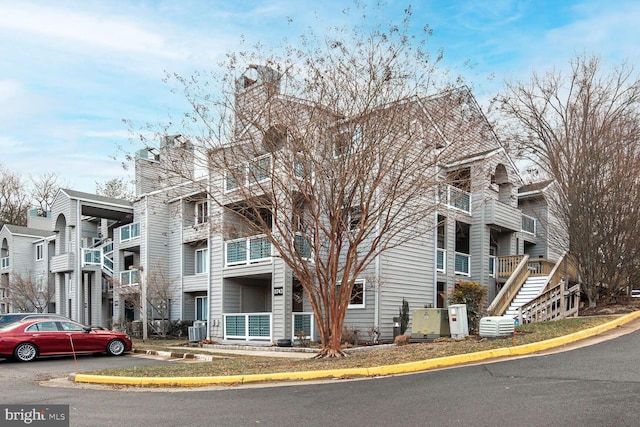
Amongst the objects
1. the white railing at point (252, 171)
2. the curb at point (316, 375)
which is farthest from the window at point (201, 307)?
the curb at point (316, 375)

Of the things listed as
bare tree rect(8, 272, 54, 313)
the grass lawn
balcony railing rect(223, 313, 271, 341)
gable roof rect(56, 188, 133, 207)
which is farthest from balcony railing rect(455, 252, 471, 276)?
bare tree rect(8, 272, 54, 313)

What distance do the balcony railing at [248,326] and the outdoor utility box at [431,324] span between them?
6.28 m

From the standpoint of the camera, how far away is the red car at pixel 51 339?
18.0 m

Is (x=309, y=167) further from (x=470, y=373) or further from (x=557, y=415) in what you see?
(x=557, y=415)

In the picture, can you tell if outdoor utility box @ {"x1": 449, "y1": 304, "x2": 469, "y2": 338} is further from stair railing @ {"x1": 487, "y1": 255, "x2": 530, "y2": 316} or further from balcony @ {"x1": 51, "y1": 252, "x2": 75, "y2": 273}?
balcony @ {"x1": 51, "y1": 252, "x2": 75, "y2": 273}

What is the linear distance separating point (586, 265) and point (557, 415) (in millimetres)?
17582

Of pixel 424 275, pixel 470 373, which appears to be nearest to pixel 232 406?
pixel 470 373

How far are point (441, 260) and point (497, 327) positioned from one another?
1004cm

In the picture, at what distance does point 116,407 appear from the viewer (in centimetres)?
921

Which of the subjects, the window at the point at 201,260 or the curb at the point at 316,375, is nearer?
the curb at the point at 316,375

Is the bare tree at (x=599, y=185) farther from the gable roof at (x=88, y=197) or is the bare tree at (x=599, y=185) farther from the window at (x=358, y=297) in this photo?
the gable roof at (x=88, y=197)

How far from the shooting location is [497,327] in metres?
15.4

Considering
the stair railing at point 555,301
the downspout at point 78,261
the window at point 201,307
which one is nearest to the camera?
the stair railing at point 555,301

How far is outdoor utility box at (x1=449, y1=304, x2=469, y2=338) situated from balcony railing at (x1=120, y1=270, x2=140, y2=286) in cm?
1869
